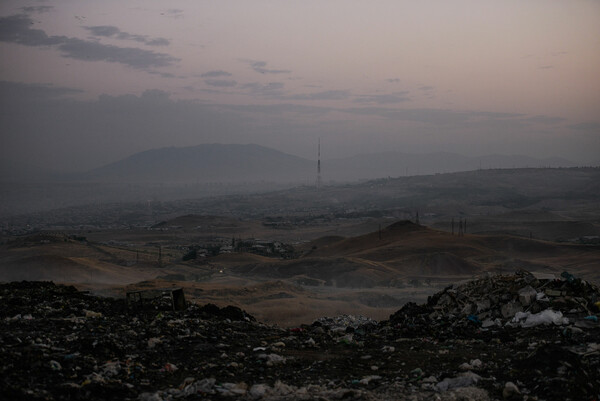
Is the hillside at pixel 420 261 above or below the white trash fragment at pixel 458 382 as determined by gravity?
below

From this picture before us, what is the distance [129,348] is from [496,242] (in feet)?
122

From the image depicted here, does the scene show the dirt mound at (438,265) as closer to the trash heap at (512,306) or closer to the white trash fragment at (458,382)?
the trash heap at (512,306)

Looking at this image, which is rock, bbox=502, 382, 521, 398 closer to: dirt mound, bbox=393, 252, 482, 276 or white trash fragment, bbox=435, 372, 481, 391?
white trash fragment, bbox=435, 372, 481, 391

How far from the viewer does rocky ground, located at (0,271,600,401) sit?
6.34 metres

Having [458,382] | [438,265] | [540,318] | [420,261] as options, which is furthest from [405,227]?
[458,382]

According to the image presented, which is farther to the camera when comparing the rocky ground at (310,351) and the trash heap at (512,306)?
the trash heap at (512,306)

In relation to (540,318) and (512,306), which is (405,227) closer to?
(512,306)

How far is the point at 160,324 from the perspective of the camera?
974 centimetres

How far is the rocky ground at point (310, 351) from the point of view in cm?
634

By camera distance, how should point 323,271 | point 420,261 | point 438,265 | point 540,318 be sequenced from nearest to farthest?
point 540,318
point 323,271
point 438,265
point 420,261

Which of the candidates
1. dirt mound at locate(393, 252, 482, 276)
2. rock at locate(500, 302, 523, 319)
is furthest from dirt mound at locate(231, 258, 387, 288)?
rock at locate(500, 302, 523, 319)

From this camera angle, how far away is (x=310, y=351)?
28.8 ft

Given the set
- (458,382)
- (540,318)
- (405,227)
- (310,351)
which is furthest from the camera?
(405,227)

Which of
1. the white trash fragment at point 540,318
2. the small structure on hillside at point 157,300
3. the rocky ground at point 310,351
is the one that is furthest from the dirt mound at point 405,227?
the white trash fragment at point 540,318
